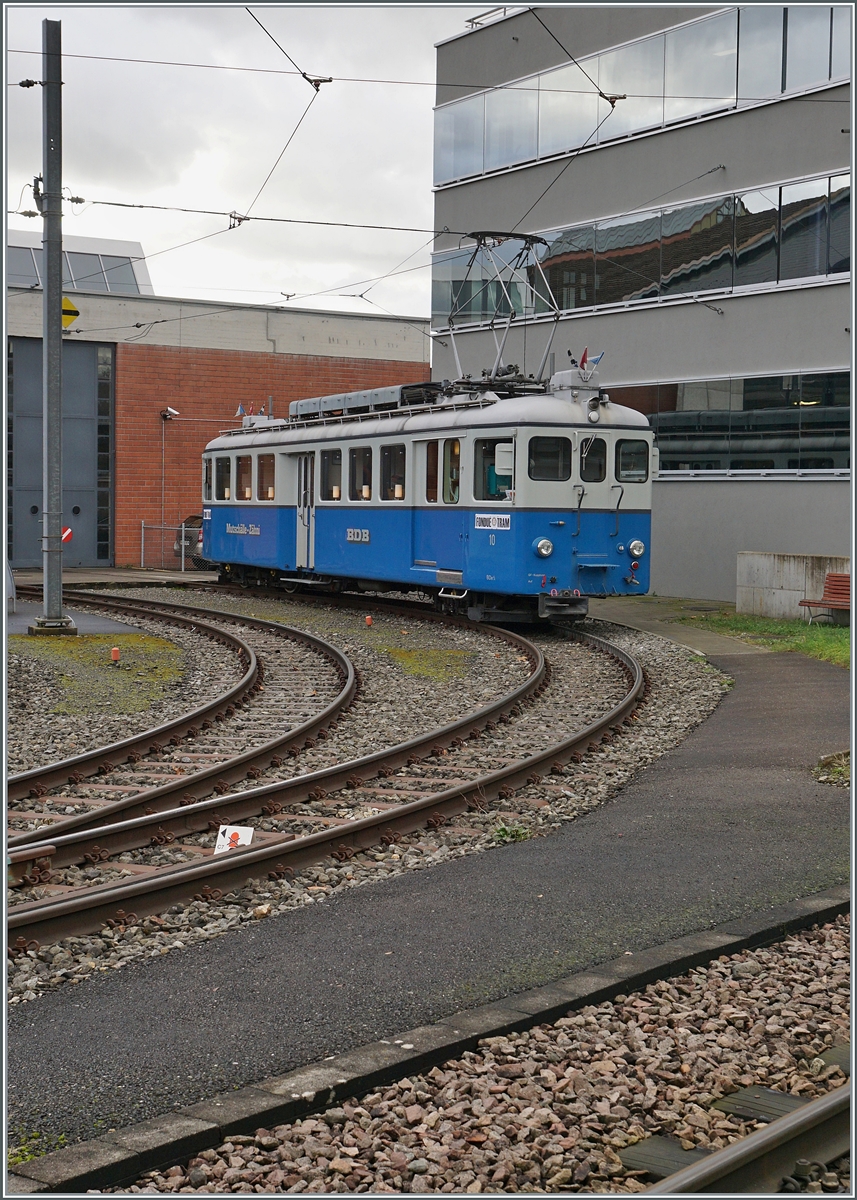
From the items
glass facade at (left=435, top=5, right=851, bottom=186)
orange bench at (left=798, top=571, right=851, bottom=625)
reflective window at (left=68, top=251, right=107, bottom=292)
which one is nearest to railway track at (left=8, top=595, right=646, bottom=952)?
orange bench at (left=798, top=571, right=851, bottom=625)

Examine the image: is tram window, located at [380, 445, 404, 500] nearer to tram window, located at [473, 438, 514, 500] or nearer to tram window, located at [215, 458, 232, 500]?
tram window, located at [473, 438, 514, 500]

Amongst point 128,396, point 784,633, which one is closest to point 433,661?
point 784,633

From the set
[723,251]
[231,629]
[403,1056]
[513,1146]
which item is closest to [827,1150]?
[513,1146]

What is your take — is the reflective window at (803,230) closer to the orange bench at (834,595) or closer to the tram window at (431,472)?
the orange bench at (834,595)

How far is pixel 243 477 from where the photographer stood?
88.4ft

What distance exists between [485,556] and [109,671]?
19.0ft

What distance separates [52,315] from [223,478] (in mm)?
10547

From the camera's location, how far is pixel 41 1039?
191 inches

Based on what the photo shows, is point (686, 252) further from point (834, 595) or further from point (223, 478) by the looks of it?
A: point (223, 478)

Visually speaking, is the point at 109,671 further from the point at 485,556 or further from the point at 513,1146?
the point at 513,1146

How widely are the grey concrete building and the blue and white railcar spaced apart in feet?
9.42

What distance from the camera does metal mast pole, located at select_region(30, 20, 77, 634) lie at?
17.2 m

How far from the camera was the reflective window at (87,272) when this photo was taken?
37.5 metres

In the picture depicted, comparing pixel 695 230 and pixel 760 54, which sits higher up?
pixel 760 54
